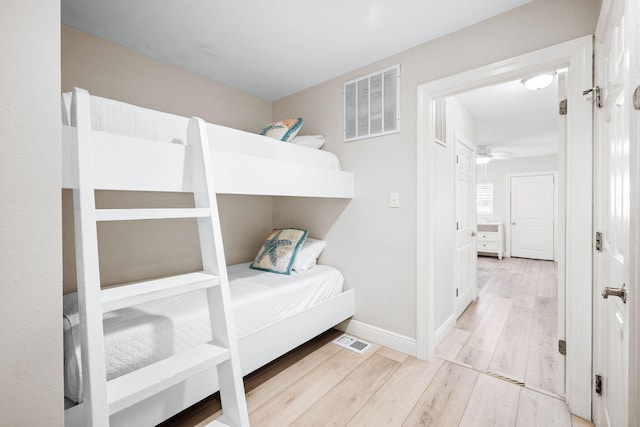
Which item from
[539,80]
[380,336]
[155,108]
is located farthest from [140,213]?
[539,80]

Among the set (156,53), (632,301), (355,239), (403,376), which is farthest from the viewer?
(355,239)

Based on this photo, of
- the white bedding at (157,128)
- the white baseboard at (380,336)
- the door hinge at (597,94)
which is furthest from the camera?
the white baseboard at (380,336)

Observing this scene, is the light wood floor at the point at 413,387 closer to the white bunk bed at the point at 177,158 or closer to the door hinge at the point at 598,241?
the door hinge at the point at 598,241

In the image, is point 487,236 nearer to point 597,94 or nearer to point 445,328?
point 445,328

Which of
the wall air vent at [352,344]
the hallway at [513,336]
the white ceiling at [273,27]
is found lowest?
the hallway at [513,336]

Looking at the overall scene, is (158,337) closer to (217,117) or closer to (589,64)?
(217,117)

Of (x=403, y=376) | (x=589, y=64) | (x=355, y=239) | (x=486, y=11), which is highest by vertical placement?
(x=486, y=11)

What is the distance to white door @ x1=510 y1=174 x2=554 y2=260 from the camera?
5.93m

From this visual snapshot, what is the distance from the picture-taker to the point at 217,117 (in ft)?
8.59

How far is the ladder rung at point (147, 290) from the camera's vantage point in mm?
896

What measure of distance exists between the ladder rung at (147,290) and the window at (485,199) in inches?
282

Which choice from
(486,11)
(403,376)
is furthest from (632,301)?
(486,11)

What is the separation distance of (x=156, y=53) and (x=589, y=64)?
2.76 m

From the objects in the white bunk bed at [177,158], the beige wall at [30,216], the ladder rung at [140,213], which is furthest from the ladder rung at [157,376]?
the white bunk bed at [177,158]
